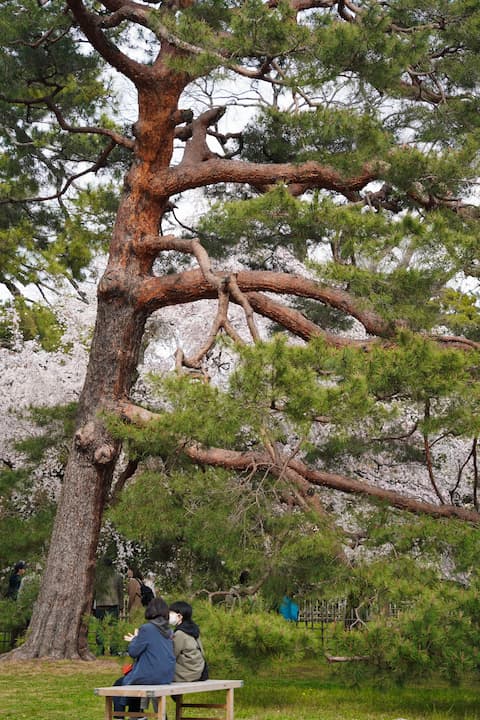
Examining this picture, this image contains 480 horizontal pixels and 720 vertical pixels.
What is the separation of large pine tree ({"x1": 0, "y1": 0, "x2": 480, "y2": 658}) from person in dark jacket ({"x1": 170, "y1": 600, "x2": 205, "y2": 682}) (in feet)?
5.65

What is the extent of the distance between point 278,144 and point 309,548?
19.4 feet

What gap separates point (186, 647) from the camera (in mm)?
5719

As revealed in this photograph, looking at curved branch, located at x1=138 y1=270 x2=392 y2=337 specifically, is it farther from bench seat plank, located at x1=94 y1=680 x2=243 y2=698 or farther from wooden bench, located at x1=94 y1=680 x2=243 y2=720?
bench seat plank, located at x1=94 y1=680 x2=243 y2=698

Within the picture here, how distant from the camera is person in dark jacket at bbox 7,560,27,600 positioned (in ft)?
41.7

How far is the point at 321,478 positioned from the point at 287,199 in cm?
306

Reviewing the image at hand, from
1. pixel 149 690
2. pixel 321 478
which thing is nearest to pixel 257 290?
pixel 321 478

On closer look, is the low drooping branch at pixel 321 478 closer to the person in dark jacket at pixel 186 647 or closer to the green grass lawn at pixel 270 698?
the green grass lawn at pixel 270 698

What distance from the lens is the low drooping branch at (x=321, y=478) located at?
30.2 feet

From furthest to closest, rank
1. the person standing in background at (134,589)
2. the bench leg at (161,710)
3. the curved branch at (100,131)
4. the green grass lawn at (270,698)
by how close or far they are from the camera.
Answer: the person standing in background at (134,589) → the curved branch at (100,131) → the green grass lawn at (270,698) → the bench leg at (161,710)

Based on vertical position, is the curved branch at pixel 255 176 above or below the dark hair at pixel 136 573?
above

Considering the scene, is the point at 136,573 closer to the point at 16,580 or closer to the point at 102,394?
the point at 16,580

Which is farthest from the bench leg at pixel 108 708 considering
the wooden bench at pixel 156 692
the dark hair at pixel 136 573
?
the dark hair at pixel 136 573

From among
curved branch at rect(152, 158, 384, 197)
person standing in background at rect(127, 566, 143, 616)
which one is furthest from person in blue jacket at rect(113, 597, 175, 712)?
person standing in background at rect(127, 566, 143, 616)

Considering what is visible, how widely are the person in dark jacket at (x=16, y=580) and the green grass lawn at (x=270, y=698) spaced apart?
111 inches
